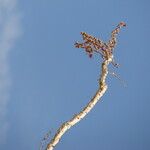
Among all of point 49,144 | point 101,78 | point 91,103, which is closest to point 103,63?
point 101,78

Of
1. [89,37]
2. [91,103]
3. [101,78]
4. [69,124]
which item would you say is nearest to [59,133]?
[69,124]

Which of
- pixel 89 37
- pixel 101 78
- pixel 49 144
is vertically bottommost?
pixel 49 144

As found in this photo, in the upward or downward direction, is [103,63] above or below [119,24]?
below

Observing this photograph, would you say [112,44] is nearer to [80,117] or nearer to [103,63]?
[103,63]

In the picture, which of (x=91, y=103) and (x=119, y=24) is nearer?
(x=91, y=103)

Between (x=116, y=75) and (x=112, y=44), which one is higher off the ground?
(x=112, y=44)

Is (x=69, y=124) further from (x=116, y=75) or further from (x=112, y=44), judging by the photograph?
(x=112, y=44)
